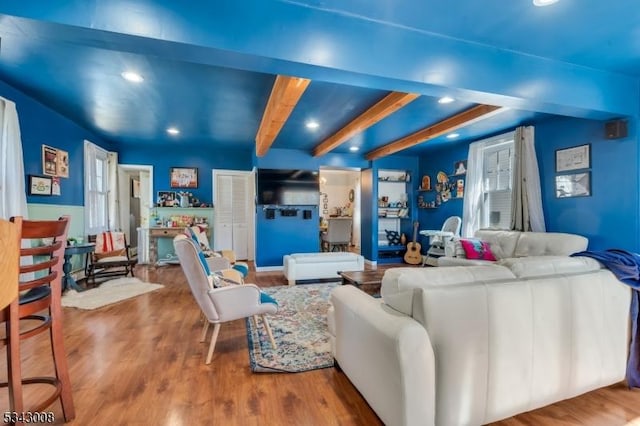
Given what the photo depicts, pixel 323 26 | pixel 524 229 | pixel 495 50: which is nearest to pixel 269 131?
pixel 323 26

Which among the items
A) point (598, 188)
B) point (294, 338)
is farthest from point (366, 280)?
point (598, 188)

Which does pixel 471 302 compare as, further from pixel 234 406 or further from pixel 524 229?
pixel 524 229

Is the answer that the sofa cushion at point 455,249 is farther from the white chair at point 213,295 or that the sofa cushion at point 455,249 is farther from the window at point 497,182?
the white chair at point 213,295

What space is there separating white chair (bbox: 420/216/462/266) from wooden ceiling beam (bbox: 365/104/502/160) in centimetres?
172

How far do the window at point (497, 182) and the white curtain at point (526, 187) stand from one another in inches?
13.4

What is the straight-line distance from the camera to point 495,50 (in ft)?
7.59

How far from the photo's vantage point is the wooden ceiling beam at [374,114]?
9.67ft

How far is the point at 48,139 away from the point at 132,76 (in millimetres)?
2345

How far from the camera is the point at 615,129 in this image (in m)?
3.08

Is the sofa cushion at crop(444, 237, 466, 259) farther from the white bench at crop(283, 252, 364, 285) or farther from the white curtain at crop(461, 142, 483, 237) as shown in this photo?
the white bench at crop(283, 252, 364, 285)

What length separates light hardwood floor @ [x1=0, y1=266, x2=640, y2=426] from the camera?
1682 mm

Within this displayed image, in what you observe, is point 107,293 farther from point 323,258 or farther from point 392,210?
point 392,210

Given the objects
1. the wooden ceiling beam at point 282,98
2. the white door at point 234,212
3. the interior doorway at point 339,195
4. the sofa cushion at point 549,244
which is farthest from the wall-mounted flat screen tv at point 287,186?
the sofa cushion at point 549,244

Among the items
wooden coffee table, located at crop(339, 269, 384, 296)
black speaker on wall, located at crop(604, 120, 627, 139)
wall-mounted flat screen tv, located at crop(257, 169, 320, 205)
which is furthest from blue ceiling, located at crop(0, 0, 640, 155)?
wall-mounted flat screen tv, located at crop(257, 169, 320, 205)
